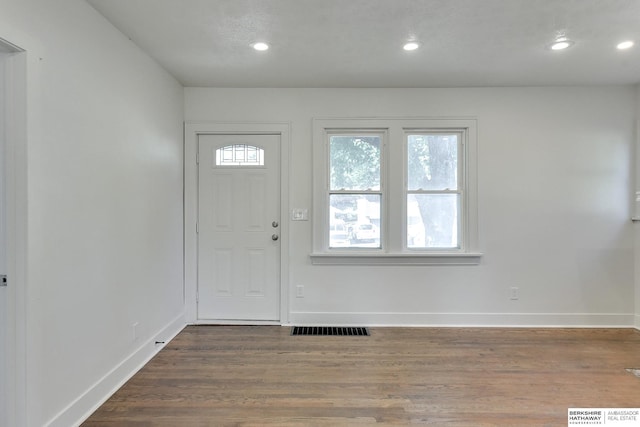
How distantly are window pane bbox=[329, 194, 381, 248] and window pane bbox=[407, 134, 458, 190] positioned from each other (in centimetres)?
48

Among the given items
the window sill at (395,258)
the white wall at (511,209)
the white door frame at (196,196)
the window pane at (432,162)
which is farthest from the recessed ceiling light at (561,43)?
the white door frame at (196,196)

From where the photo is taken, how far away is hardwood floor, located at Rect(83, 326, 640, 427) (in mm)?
1977

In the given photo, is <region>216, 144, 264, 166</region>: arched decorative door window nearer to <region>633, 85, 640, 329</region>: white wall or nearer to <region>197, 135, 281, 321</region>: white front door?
<region>197, 135, 281, 321</region>: white front door

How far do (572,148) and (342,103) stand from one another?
233 cm

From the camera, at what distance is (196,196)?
3.48m

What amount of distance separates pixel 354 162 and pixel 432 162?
2.63 ft

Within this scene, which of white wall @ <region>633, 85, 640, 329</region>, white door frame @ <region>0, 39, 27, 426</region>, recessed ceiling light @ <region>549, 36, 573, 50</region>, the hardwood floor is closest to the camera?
white door frame @ <region>0, 39, 27, 426</region>

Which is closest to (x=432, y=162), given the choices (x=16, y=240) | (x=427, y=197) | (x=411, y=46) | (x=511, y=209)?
(x=427, y=197)

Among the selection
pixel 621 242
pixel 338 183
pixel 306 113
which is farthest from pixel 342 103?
pixel 621 242

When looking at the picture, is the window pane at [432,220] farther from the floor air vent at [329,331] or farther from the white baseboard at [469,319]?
the floor air vent at [329,331]

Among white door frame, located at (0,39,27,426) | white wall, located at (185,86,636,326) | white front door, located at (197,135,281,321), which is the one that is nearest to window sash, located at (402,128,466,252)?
white wall, located at (185,86,636,326)

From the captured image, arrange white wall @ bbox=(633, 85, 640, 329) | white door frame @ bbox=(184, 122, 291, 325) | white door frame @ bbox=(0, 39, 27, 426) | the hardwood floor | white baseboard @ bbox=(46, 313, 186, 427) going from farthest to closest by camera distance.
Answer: white door frame @ bbox=(184, 122, 291, 325)
white wall @ bbox=(633, 85, 640, 329)
the hardwood floor
white baseboard @ bbox=(46, 313, 186, 427)
white door frame @ bbox=(0, 39, 27, 426)

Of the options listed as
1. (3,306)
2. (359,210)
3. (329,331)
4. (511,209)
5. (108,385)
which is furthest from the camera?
(359,210)

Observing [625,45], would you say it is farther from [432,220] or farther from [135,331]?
[135,331]
